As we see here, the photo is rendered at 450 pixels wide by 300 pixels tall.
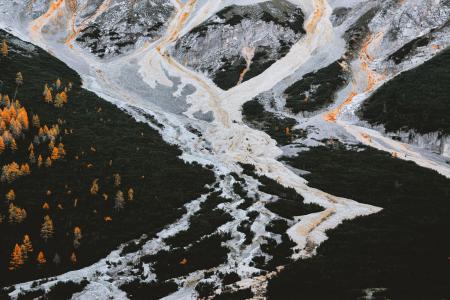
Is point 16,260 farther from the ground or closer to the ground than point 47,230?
closer to the ground

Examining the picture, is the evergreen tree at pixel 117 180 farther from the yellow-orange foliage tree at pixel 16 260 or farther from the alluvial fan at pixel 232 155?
the yellow-orange foliage tree at pixel 16 260

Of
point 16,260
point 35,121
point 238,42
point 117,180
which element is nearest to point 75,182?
point 117,180

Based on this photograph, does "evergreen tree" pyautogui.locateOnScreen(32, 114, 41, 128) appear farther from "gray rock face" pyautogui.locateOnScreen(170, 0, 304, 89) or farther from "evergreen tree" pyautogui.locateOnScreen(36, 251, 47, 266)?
"gray rock face" pyautogui.locateOnScreen(170, 0, 304, 89)

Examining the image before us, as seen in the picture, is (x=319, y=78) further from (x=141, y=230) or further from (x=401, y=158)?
(x=141, y=230)

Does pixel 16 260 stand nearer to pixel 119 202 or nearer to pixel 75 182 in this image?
pixel 119 202

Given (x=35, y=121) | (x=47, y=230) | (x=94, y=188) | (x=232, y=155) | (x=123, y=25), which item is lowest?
(x=47, y=230)

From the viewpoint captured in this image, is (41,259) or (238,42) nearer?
(41,259)
